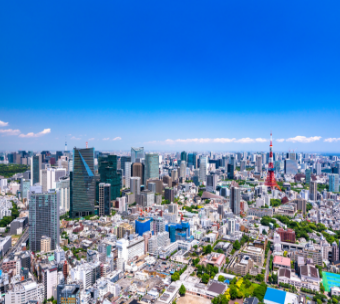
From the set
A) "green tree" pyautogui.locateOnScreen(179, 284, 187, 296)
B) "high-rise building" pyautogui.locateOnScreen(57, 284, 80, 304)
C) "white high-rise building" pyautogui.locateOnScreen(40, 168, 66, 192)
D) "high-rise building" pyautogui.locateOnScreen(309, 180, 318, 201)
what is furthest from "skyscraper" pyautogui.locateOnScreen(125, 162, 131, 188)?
"high-rise building" pyautogui.locateOnScreen(57, 284, 80, 304)

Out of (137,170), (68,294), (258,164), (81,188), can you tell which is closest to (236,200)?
(81,188)

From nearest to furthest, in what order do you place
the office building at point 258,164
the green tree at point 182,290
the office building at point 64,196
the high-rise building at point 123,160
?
the green tree at point 182,290 < the office building at point 64,196 < the high-rise building at point 123,160 < the office building at point 258,164

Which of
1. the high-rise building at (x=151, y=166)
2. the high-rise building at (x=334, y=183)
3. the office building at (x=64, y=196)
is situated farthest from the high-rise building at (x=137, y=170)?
the high-rise building at (x=334, y=183)

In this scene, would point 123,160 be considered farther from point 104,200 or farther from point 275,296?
point 275,296

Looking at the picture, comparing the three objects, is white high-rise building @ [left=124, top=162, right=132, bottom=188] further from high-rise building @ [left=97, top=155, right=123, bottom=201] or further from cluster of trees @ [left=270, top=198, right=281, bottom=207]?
cluster of trees @ [left=270, top=198, right=281, bottom=207]

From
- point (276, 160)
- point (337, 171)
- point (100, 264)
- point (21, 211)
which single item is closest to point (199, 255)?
point (100, 264)

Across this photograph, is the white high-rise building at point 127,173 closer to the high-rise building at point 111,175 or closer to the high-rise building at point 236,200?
the high-rise building at point 111,175
